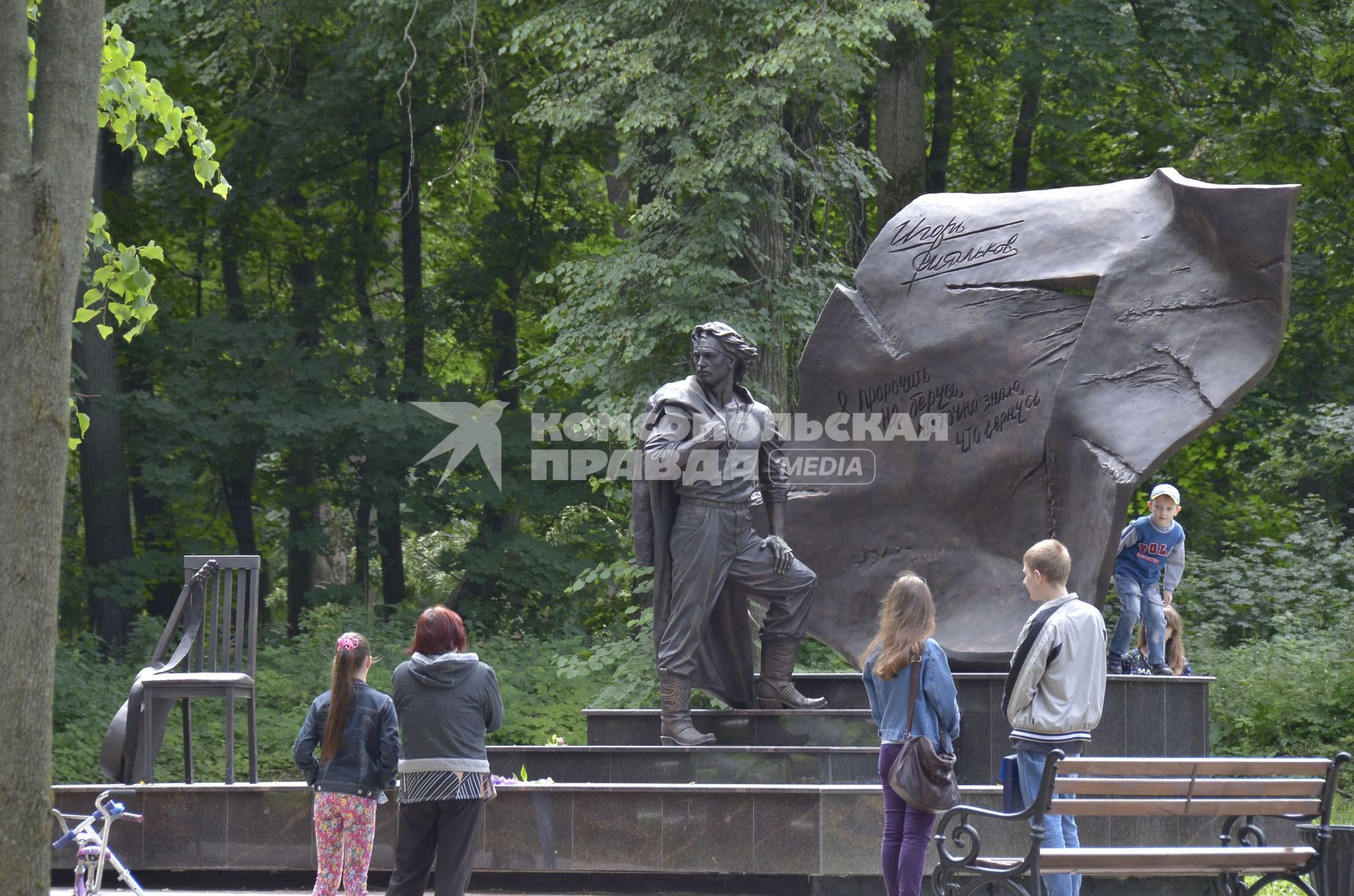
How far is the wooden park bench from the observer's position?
17.9ft

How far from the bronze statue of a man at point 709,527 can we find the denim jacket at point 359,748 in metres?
2.89

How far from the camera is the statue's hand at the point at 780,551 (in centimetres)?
884

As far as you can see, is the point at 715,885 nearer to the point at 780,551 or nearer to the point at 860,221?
the point at 780,551

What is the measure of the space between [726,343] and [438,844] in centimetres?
381

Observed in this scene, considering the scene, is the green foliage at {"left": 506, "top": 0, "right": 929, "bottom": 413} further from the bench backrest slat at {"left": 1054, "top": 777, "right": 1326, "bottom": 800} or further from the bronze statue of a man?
the bench backrest slat at {"left": 1054, "top": 777, "right": 1326, "bottom": 800}

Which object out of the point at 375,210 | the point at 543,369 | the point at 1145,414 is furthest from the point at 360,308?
the point at 1145,414

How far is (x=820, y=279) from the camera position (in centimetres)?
1473

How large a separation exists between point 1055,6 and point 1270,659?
8.35 m

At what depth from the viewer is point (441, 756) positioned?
→ 5.82m

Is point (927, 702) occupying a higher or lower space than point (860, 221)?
lower

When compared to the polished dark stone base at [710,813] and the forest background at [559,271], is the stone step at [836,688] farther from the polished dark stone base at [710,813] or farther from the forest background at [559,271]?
the forest background at [559,271]

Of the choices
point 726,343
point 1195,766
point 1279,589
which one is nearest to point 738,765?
point 726,343
